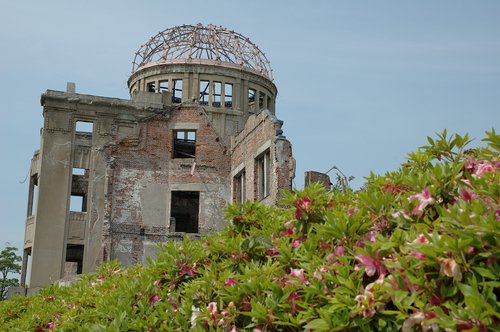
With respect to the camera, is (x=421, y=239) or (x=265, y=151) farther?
(x=265, y=151)

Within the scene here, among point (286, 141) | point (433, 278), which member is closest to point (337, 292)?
point (433, 278)

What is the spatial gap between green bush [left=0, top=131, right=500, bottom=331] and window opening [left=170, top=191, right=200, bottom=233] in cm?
2338

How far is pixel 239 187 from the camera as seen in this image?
2784cm

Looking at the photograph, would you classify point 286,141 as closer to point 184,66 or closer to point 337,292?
point 184,66

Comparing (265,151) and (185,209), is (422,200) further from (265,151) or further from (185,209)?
(185,209)

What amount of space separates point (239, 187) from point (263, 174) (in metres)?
3.70

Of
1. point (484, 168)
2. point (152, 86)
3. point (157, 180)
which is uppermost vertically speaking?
point (152, 86)

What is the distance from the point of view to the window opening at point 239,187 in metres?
27.0

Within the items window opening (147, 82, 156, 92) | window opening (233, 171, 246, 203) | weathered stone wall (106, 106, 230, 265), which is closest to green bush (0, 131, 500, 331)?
window opening (233, 171, 246, 203)

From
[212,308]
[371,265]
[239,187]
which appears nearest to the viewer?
[371,265]

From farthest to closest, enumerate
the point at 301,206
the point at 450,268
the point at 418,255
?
the point at 301,206
the point at 418,255
the point at 450,268

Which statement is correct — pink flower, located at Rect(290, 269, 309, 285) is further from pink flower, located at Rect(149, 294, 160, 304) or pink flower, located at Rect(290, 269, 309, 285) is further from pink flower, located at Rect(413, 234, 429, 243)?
pink flower, located at Rect(149, 294, 160, 304)

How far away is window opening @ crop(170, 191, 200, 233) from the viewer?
3033 cm

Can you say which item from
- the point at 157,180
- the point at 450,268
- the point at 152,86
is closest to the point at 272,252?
the point at 450,268
